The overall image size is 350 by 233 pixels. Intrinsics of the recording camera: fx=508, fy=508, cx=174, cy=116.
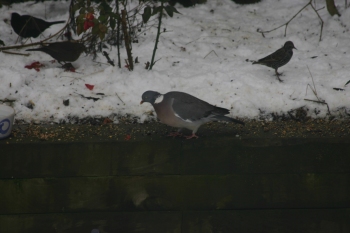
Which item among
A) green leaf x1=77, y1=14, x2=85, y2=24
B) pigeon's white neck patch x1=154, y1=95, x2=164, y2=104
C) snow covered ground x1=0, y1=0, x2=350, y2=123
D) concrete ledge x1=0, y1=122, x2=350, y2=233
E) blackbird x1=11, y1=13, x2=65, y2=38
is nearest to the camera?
concrete ledge x1=0, y1=122, x2=350, y2=233

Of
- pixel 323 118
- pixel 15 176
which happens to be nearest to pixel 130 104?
pixel 15 176

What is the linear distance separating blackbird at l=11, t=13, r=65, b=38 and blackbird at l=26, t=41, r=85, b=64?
54cm

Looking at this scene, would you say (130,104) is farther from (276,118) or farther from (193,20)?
(193,20)

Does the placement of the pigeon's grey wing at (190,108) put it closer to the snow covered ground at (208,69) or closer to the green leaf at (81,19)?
the snow covered ground at (208,69)

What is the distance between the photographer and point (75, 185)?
13.0 feet

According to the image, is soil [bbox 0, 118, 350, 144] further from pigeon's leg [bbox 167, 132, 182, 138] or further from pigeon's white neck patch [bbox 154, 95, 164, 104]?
pigeon's white neck patch [bbox 154, 95, 164, 104]

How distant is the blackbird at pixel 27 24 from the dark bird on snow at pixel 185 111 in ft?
6.76

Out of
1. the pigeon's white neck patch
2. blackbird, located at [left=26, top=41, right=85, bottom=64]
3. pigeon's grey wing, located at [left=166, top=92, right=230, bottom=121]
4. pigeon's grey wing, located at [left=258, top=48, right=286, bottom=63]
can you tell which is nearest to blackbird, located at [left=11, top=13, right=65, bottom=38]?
blackbird, located at [left=26, top=41, right=85, bottom=64]

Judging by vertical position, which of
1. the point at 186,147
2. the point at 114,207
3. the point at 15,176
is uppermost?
the point at 186,147

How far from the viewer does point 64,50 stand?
516cm

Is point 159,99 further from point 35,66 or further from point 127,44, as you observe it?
point 35,66

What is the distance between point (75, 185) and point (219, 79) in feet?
6.11

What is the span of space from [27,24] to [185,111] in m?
2.48

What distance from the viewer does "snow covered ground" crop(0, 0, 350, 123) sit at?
4.67 m
